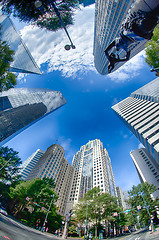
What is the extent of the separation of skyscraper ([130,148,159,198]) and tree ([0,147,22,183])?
60172 millimetres

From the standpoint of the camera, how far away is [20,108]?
201 ft

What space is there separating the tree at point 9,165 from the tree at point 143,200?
29.3m

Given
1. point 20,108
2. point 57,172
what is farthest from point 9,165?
point 20,108

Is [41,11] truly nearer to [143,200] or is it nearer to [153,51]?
[153,51]

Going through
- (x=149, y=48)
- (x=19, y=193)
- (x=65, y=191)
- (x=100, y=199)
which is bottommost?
(x=19, y=193)

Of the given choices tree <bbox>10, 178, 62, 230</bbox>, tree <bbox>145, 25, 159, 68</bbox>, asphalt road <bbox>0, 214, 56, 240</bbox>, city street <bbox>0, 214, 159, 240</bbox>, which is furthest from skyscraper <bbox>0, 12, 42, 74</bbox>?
asphalt road <bbox>0, 214, 56, 240</bbox>

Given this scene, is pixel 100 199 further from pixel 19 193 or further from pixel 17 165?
pixel 17 165

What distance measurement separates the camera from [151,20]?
6.58 meters

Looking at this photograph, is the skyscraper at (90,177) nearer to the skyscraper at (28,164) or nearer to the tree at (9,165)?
the skyscraper at (28,164)

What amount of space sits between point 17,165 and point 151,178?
64.5m

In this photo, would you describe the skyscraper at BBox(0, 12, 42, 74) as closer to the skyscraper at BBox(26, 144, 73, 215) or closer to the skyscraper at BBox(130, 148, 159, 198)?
the skyscraper at BBox(26, 144, 73, 215)

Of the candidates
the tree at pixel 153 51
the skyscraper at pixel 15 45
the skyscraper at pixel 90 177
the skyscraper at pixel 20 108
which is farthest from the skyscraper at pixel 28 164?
the tree at pixel 153 51

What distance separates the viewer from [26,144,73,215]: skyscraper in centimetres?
5466

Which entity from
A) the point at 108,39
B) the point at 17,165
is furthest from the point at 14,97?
the point at 108,39
